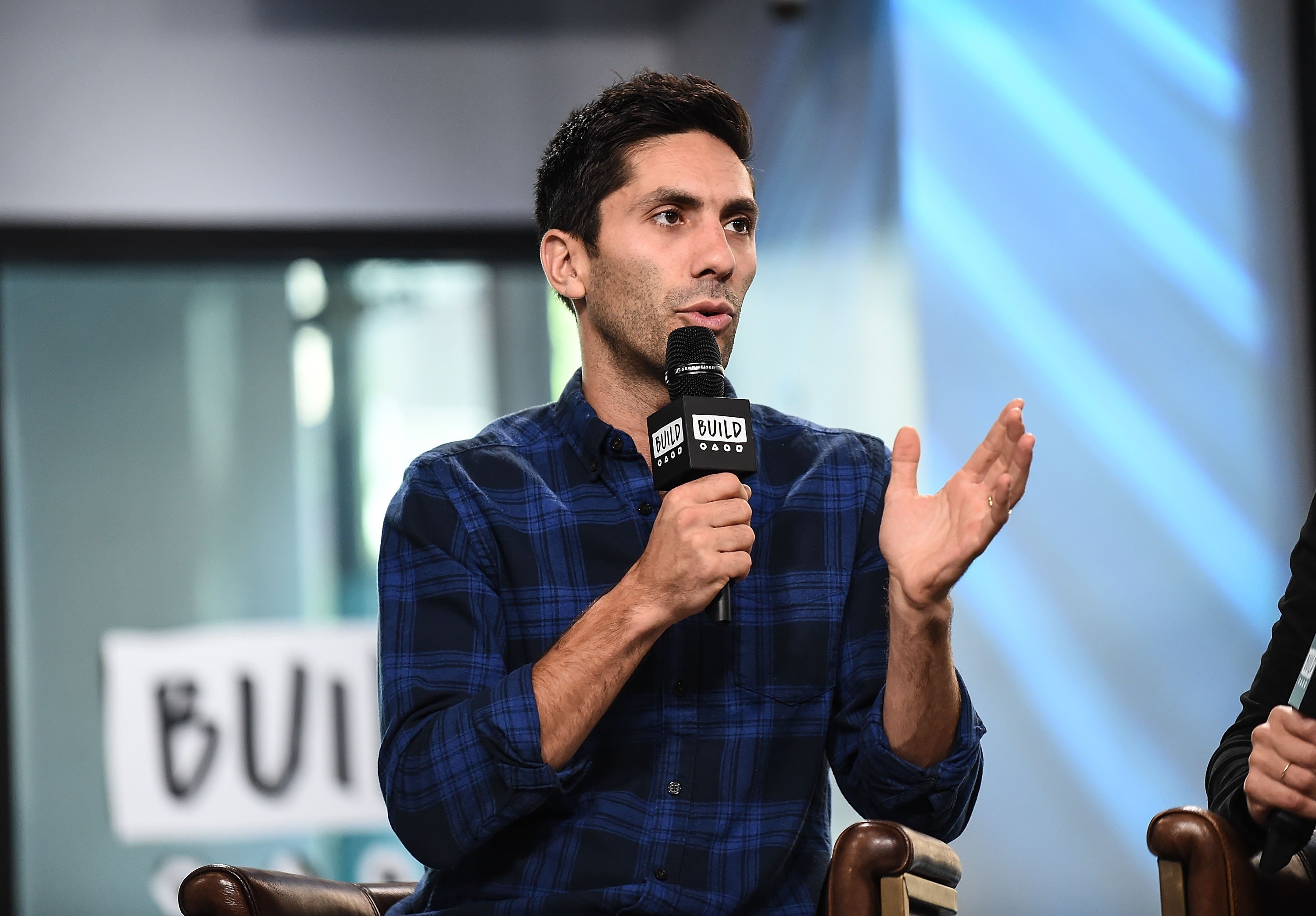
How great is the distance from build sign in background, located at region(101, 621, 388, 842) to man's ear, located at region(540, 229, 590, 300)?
6.73ft

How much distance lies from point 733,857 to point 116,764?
250 centimetres

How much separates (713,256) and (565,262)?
26 cm

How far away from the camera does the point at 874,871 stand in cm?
142

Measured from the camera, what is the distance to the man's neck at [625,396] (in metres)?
1.76

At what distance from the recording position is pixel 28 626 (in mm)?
3621

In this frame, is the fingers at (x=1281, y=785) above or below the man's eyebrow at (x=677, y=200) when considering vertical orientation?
below

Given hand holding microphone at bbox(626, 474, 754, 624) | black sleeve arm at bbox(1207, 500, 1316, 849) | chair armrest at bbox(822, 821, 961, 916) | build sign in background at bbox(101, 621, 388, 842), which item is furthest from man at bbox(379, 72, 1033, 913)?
build sign in background at bbox(101, 621, 388, 842)

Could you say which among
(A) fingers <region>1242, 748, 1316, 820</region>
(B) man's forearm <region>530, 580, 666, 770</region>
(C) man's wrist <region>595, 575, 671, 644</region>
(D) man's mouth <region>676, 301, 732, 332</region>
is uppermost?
(D) man's mouth <region>676, 301, 732, 332</region>

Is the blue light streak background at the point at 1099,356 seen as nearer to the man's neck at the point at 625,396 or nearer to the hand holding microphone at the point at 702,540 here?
the man's neck at the point at 625,396

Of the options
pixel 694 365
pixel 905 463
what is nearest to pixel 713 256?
pixel 694 365

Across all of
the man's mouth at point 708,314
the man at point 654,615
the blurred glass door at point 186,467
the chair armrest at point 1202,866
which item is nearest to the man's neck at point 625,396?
the man at point 654,615

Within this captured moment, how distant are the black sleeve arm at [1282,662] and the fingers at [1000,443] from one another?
41cm

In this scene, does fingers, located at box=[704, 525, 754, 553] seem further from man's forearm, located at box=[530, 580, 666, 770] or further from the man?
man's forearm, located at box=[530, 580, 666, 770]

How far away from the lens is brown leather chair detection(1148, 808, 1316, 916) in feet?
4.71
